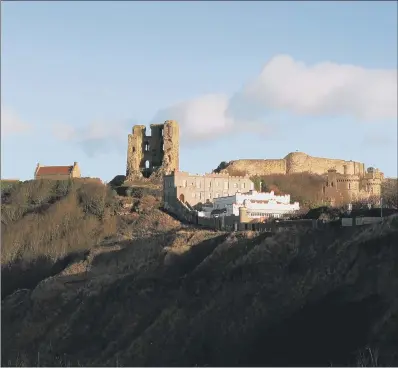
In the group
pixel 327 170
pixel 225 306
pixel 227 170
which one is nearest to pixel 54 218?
pixel 227 170

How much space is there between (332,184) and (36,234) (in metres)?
30.1

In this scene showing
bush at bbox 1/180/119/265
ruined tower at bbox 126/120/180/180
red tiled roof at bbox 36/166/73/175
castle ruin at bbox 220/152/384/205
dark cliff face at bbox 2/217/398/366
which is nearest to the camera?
dark cliff face at bbox 2/217/398/366

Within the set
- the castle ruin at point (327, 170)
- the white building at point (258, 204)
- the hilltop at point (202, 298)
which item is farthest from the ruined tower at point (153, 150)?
the hilltop at point (202, 298)

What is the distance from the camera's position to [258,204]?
79.2 meters

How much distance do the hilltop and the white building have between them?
4.81 meters

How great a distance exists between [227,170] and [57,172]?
17.9m

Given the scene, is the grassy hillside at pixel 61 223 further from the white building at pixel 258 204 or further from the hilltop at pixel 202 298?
the white building at pixel 258 204

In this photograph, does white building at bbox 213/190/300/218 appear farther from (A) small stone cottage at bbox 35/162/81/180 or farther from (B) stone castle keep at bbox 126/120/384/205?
(A) small stone cottage at bbox 35/162/81/180

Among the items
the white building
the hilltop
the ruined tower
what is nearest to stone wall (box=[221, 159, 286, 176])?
the ruined tower

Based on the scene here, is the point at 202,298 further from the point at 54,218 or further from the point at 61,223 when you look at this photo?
the point at 54,218

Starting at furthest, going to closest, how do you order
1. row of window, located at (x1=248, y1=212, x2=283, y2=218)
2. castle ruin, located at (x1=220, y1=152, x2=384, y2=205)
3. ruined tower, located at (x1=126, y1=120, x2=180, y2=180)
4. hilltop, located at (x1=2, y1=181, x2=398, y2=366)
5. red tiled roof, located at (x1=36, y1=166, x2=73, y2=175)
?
red tiled roof, located at (x1=36, y1=166, x2=73, y2=175) → ruined tower, located at (x1=126, y1=120, x2=180, y2=180) → castle ruin, located at (x1=220, y1=152, x2=384, y2=205) → row of window, located at (x1=248, y1=212, x2=283, y2=218) → hilltop, located at (x1=2, y1=181, x2=398, y2=366)

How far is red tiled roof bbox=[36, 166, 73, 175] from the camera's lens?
10150 cm

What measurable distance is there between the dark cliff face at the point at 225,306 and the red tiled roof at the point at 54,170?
3377 centimetres

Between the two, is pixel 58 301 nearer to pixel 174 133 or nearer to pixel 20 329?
pixel 20 329
